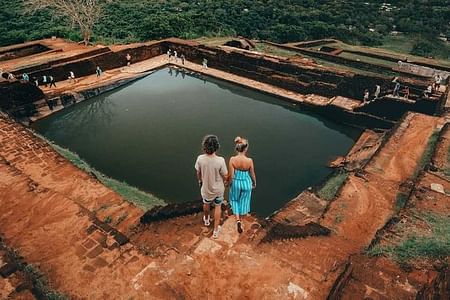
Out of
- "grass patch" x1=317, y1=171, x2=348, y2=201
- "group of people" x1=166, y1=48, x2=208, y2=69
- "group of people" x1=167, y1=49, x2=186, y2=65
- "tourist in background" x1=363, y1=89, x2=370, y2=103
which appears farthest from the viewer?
"group of people" x1=167, y1=49, x2=186, y2=65

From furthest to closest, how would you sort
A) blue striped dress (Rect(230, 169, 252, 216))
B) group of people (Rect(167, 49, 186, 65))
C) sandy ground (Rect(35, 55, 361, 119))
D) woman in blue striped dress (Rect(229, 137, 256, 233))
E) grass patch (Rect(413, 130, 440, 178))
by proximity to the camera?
group of people (Rect(167, 49, 186, 65)) < sandy ground (Rect(35, 55, 361, 119)) < grass patch (Rect(413, 130, 440, 178)) < blue striped dress (Rect(230, 169, 252, 216)) < woman in blue striped dress (Rect(229, 137, 256, 233))

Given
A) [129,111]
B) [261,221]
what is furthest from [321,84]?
[261,221]

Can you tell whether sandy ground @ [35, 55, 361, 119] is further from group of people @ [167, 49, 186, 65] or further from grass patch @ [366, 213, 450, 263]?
grass patch @ [366, 213, 450, 263]

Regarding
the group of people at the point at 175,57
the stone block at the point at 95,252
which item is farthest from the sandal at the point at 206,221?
the group of people at the point at 175,57

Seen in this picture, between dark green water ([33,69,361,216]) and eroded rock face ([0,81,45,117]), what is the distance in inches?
32.5

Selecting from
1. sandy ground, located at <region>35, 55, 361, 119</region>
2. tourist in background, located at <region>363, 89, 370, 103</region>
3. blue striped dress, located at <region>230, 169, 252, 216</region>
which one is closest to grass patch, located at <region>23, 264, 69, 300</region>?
blue striped dress, located at <region>230, 169, 252, 216</region>

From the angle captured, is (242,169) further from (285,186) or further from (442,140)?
(442,140)

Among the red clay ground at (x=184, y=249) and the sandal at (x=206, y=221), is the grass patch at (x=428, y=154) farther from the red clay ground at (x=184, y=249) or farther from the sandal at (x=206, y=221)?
the sandal at (x=206, y=221)

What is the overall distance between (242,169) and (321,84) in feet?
37.4

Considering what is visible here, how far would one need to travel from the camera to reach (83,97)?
13.7m

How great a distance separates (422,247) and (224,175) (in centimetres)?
267

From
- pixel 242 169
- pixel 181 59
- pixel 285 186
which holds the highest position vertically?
pixel 242 169

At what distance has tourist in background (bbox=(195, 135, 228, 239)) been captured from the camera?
3635 mm

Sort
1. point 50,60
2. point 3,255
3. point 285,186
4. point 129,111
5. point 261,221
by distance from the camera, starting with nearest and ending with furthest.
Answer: point 3,255 < point 261,221 < point 285,186 < point 129,111 < point 50,60
